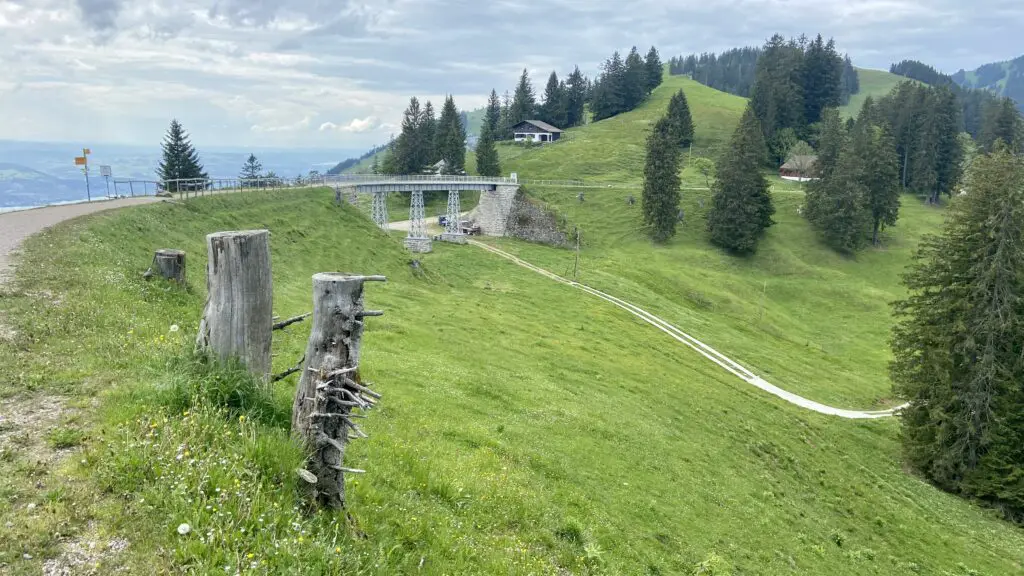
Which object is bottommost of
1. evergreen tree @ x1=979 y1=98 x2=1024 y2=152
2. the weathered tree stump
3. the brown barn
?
the weathered tree stump

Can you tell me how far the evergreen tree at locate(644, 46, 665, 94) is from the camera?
193500mm

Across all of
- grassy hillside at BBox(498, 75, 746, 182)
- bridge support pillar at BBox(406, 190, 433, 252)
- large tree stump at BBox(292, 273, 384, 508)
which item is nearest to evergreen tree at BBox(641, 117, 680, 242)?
grassy hillside at BBox(498, 75, 746, 182)

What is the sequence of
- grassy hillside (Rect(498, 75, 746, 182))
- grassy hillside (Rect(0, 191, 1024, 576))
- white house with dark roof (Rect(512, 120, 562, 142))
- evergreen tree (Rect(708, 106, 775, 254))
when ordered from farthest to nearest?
1. white house with dark roof (Rect(512, 120, 562, 142))
2. grassy hillside (Rect(498, 75, 746, 182))
3. evergreen tree (Rect(708, 106, 775, 254))
4. grassy hillside (Rect(0, 191, 1024, 576))

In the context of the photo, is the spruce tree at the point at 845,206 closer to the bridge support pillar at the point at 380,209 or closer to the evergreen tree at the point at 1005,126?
the evergreen tree at the point at 1005,126

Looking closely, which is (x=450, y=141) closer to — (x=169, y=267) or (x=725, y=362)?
(x=725, y=362)

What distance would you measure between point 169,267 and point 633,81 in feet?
607

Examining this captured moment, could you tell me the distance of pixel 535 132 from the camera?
16412 cm

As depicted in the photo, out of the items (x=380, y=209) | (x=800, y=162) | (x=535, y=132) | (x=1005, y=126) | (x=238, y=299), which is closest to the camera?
(x=238, y=299)

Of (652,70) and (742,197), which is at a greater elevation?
(652,70)

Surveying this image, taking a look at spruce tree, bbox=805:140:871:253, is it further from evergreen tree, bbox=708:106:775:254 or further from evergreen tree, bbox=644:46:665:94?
evergreen tree, bbox=644:46:665:94

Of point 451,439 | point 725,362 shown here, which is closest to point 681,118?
point 725,362

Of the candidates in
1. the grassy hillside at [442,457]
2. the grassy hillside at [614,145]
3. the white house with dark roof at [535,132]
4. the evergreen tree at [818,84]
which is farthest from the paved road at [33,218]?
the evergreen tree at [818,84]

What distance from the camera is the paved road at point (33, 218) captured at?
21616 mm

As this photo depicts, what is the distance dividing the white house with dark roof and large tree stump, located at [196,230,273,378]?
6242 inches
